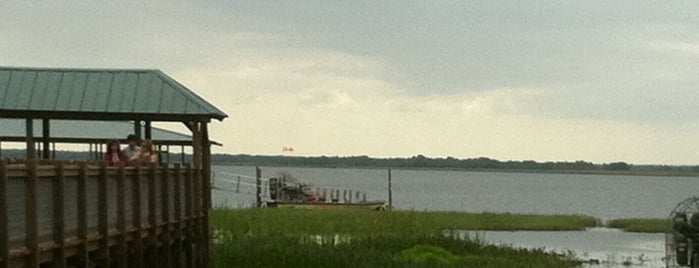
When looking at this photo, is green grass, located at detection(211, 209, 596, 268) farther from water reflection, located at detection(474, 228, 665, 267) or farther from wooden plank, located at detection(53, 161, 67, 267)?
wooden plank, located at detection(53, 161, 67, 267)

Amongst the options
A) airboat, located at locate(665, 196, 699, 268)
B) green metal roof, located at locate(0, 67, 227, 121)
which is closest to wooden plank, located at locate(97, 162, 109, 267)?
green metal roof, located at locate(0, 67, 227, 121)

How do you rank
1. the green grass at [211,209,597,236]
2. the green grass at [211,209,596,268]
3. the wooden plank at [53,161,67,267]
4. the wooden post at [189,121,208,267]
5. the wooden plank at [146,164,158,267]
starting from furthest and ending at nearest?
the green grass at [211,209,597,236]
the green grass at [211,209,596,268]
the wooden post at [189,121,208,267]
the wooden plank at [146,164,158,267]
the wooden plank at [53,161,67,267]

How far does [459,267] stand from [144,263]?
1130 cm

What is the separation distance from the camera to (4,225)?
1705 cm

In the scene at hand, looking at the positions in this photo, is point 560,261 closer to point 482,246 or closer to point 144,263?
point 482,246

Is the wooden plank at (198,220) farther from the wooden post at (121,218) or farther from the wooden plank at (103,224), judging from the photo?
the wooden plank at (103,224)

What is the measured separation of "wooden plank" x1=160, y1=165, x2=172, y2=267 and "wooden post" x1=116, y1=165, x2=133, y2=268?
12.7ft

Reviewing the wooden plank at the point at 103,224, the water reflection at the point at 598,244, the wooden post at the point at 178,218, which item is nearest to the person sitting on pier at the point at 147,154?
the wooden post at the point at 178,218

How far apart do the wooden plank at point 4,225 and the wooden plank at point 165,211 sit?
1044cm

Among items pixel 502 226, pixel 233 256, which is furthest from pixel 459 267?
pixel 502 226

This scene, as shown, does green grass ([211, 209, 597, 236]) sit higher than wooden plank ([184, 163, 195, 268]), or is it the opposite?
wooden plank ([184, 163, 195, 268])

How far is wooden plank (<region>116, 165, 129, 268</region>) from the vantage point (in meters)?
23.2

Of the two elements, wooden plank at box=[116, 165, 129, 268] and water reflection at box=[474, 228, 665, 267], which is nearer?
wooden plank at box=[116, 165, 129, 268]

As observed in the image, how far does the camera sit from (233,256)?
34.2m
